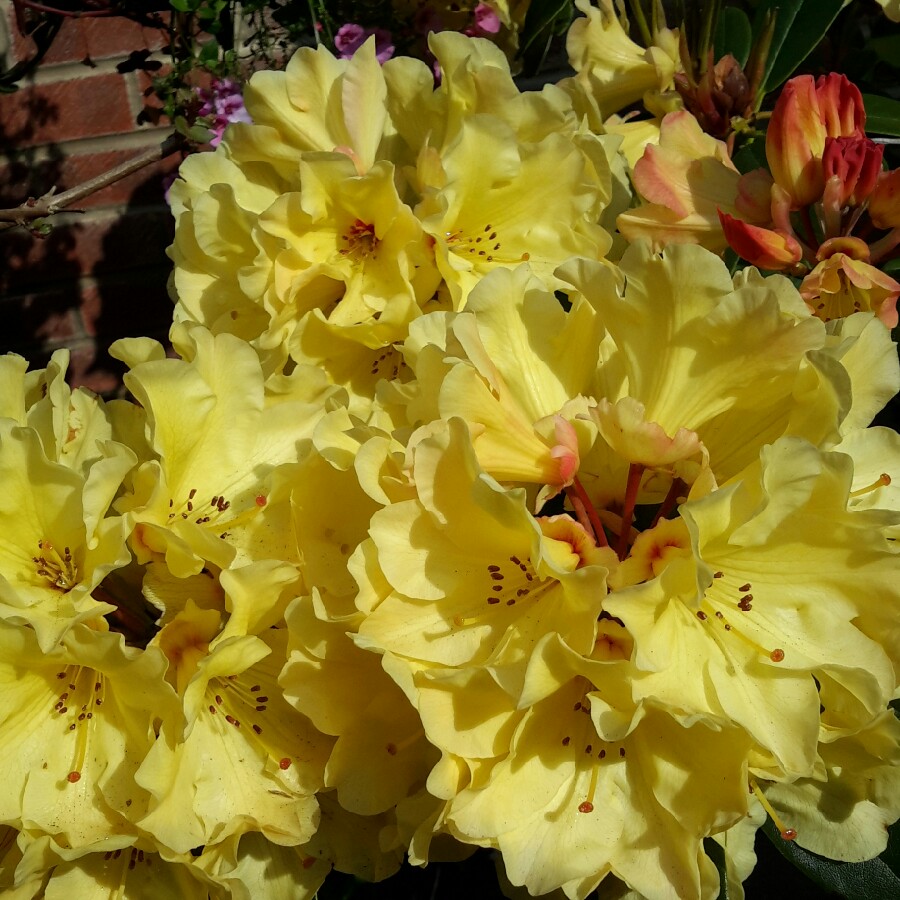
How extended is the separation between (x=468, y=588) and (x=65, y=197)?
0.69 metres

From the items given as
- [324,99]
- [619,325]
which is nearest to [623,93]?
[324,99]

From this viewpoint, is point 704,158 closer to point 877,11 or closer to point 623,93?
point 623,93

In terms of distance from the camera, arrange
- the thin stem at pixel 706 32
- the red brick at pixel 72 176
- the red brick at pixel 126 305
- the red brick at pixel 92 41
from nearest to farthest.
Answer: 1. the thin stem at pixel 706 32
2. the red brick at pixel 92 41
3. the red brick at pixel 72 176
4. the red brick at pixel 126 305

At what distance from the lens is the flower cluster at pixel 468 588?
1.67 ft

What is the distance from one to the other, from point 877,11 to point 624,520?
0.90m

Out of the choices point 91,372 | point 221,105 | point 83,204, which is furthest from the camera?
point 91,372

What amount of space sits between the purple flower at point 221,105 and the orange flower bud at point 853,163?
0.68 m

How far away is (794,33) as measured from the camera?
938 millimetres

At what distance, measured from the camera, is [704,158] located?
74 centimetres

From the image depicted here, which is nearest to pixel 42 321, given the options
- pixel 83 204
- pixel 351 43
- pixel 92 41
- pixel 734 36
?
pixel 83 204

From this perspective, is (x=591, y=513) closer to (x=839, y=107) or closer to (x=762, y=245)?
(x=762, y=245)

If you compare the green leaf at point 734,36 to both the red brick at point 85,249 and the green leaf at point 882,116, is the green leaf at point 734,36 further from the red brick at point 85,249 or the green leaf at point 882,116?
the red brick at point 85,249

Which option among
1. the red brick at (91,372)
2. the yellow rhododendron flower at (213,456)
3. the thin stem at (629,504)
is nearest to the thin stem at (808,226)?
the thin stem at (629,504)

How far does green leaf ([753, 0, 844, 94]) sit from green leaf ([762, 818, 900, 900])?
693 millimetres
